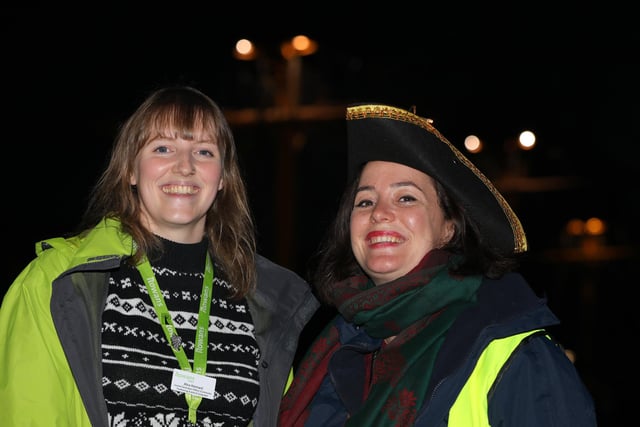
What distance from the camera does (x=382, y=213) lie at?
12.3 ft

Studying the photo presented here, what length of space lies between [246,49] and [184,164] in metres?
7.67

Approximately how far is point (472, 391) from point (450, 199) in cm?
94

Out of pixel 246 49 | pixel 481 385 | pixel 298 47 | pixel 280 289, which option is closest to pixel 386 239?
pixel 280 289

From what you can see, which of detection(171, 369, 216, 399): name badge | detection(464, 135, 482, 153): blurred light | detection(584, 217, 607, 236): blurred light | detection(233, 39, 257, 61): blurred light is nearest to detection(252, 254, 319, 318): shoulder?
detection(171, 369, 216, 399): name badge

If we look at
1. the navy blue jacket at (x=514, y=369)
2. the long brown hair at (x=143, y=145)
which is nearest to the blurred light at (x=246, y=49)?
the long brown hair at (x=143, y=145)

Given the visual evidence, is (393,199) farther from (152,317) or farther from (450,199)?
(152,317)

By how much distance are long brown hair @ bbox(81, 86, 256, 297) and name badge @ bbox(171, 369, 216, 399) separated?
1.76ft

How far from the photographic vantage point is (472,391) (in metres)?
3.22

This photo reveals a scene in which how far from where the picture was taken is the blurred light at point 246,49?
11156 millimetres

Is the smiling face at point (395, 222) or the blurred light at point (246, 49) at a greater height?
the blurred light at point (246, 49)

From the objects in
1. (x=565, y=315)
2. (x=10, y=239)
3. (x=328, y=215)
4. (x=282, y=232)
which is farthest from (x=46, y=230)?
(x=565, y=315)

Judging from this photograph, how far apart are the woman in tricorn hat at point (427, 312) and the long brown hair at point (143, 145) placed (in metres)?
0.52

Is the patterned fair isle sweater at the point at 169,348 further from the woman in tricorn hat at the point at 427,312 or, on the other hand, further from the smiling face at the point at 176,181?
the woman in tricorn hat at the point at 427,312

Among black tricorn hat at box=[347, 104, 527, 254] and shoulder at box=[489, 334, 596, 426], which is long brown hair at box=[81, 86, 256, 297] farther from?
shoulder at box=[489, 334, 596, 426]
